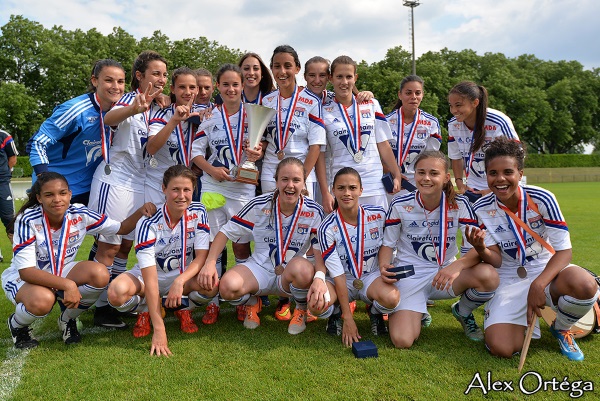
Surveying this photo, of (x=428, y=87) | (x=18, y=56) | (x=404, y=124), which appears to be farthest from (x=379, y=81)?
(x=404, y=124)

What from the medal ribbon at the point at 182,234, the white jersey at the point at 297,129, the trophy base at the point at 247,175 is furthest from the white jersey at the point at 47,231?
the white jersey at the point at 297,129

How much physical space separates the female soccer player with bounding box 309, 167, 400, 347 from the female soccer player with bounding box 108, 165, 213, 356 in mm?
951

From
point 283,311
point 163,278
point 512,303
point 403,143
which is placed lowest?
point 283,311

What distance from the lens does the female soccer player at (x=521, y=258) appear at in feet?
10.1

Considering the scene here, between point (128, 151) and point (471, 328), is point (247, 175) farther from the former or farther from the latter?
point (471, 328)

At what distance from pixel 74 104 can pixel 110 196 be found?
84 centimetres

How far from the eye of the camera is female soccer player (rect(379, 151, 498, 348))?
3379mm

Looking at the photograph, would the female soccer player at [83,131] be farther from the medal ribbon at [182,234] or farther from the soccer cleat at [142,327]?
the soccer cleat at [142,327]

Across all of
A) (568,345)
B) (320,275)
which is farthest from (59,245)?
(568,345)

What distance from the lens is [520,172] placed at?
3279 mm

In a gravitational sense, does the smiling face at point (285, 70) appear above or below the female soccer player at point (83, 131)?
above

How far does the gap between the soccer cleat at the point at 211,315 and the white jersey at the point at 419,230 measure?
1.59m

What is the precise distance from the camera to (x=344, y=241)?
372cm

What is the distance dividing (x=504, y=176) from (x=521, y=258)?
656 millimetres
